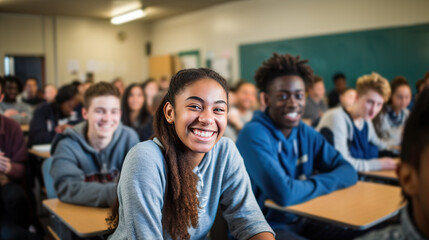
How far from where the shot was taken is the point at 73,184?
204 centimetres

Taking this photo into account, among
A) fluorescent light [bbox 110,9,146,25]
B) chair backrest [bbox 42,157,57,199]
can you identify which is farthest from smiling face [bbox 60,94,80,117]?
fluorescent light [bbox 110,9,146,25]

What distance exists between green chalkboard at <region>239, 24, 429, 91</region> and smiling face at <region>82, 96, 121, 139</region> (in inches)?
209

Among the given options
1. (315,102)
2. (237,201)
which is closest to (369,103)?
(237,201)

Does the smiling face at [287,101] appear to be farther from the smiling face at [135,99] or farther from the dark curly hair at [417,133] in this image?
the smiling face at [135,99]

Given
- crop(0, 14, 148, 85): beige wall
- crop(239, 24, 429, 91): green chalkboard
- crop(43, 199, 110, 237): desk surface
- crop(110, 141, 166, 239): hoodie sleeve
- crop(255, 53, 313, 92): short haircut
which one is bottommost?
crop(43, 199, 110, 237): desk surface

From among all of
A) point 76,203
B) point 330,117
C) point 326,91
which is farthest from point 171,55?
point 76,203

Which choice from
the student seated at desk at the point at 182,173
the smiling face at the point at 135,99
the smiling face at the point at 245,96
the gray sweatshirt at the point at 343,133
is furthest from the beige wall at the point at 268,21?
the student seated at desk at the point at 182,173

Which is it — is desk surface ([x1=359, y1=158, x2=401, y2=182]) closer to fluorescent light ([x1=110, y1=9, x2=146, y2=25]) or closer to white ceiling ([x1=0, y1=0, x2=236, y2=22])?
white ceiling ([x1=0, y1=0, x2=236, y2=22])

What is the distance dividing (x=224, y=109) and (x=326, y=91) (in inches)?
246

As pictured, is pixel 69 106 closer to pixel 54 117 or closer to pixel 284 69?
pixel 54 117

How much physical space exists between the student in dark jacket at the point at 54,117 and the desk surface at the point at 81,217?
241 cm

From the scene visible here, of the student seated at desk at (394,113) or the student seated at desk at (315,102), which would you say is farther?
the student seated at desk at (315,102)

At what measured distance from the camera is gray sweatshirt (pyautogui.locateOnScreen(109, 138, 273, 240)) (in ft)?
4.14

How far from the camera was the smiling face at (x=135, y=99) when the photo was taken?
4559 millimetres
